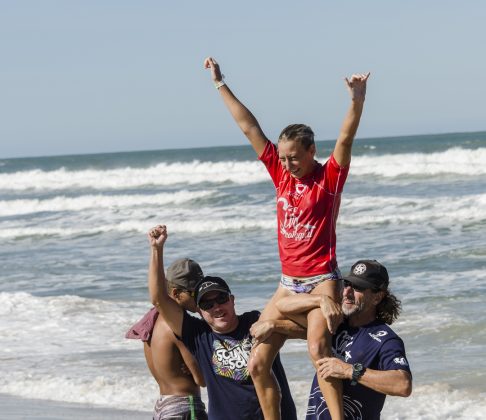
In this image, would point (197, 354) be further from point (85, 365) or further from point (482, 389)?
point (85, 365)

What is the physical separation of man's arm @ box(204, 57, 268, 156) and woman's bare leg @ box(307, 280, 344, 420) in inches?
32.0

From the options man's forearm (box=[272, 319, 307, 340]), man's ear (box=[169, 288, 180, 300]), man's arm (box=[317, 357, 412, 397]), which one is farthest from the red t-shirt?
man's arm (box=[317, 357, 412, 397])

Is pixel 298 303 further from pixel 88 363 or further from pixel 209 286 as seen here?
pixel 88 363

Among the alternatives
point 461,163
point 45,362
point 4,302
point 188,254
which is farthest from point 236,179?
point 45,362

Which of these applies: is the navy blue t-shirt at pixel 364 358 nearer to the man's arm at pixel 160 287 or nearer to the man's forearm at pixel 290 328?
the man's forearm at pixel 290 328

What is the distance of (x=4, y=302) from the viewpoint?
13.5 metres

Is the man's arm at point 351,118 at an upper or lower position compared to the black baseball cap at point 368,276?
upper

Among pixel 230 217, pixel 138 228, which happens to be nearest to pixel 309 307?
pixel 138 228

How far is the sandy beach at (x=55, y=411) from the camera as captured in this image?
7.87 meters

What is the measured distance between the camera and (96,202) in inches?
1437

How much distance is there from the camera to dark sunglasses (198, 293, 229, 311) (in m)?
4.38

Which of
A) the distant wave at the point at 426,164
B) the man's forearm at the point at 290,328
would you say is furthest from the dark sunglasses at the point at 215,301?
the distant wave at the point at 426,164

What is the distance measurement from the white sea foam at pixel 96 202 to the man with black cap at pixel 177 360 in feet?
93.5

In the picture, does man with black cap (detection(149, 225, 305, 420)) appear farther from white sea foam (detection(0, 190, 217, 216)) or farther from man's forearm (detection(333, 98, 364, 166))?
white sea foam (detection(0, 190, 217, 216))
